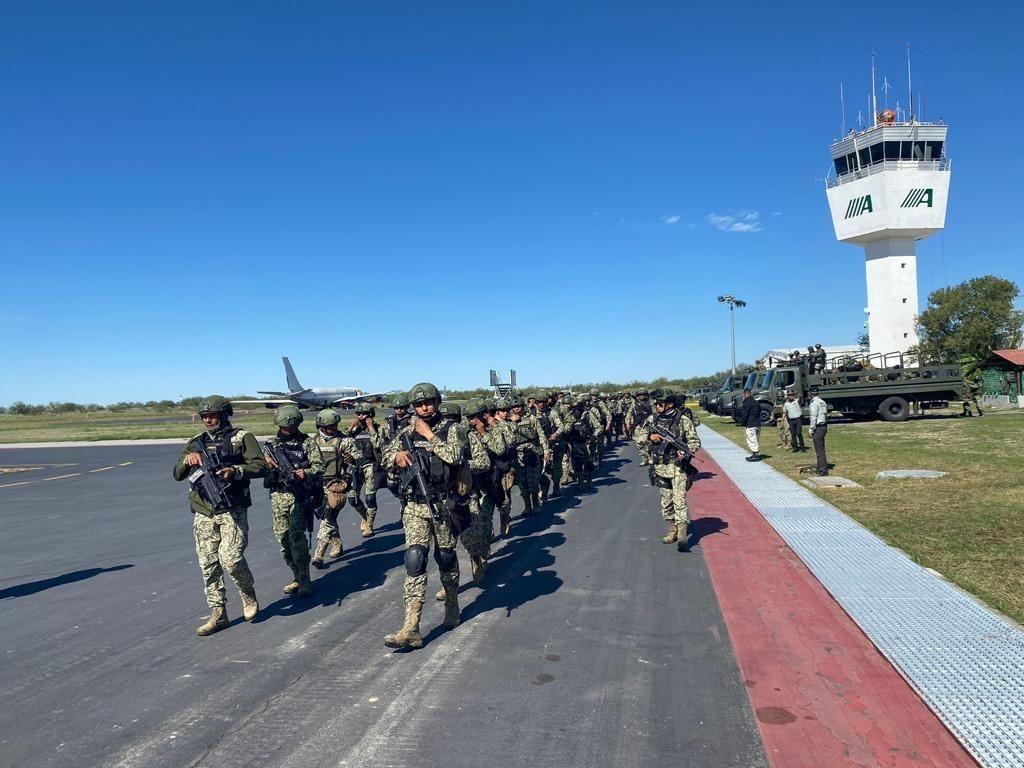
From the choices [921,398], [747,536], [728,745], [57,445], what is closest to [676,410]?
[747,536]

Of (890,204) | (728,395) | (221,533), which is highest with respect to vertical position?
(890,204)

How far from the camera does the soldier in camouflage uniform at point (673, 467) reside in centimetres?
768

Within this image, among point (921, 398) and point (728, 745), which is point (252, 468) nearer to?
point (728, 745)

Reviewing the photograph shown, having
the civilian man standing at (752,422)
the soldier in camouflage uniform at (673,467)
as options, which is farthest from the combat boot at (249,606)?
the civilian man standing at (752,422)

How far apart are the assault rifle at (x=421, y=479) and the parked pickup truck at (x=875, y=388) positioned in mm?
21341

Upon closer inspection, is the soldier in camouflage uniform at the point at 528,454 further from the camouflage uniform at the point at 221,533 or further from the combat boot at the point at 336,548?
the camouflage uniform at the point at 221,533

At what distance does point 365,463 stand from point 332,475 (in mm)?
1058

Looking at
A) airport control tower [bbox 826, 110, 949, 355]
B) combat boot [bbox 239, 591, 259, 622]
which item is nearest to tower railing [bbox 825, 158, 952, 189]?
airport control tower [bbox 826, 110, 949, 355]

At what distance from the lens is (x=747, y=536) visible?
8336mm

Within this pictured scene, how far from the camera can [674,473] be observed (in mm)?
7746

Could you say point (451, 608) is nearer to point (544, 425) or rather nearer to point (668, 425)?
point (668, 425)

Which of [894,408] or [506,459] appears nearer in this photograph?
[506,459]

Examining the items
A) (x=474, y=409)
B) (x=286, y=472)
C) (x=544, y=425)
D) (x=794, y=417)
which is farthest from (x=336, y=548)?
(x=794, y=417)

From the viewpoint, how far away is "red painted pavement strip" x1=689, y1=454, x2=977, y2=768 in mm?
3428
